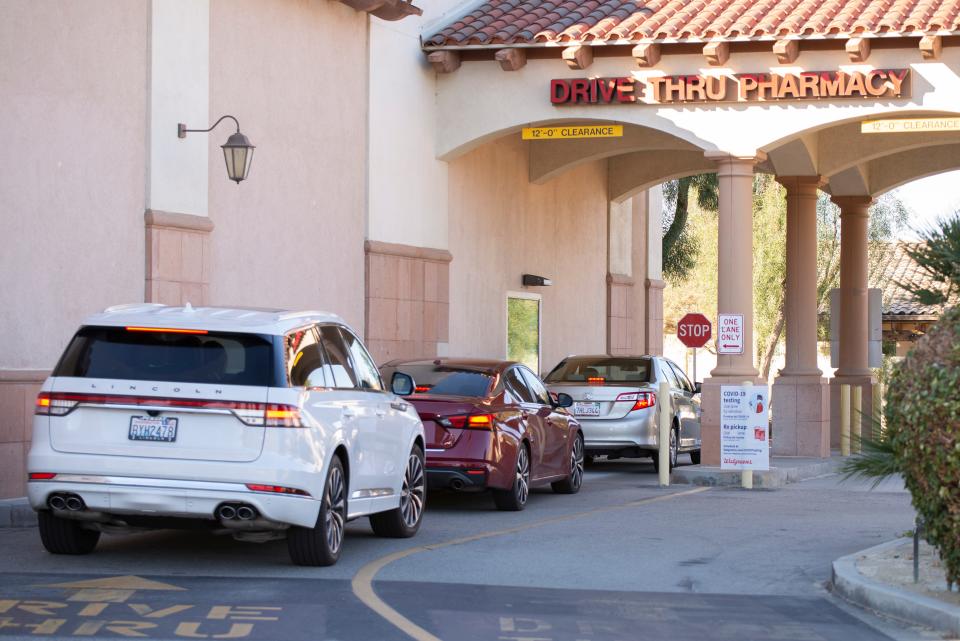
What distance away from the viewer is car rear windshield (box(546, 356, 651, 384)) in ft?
69.8

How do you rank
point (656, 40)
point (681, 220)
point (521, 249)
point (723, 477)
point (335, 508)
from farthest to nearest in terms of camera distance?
point (681, 220) < point (521, 249) < point (656, 40) < point (723, 477) < point (335, 508)

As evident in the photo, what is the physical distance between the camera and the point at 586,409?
20.7 metres

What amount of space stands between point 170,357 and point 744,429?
33.9 feet

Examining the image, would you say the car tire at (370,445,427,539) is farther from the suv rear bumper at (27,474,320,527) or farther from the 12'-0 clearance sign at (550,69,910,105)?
the 12'-0 clearance sign at (550,69,910,105)

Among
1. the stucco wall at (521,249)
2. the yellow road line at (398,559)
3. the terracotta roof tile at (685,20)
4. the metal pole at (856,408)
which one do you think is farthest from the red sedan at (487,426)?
the metal pole at (856,408)

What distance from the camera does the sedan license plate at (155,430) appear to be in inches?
388

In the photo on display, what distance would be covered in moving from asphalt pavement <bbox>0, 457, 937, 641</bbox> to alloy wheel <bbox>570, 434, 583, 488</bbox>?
100 inches

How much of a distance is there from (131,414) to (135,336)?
0.58m

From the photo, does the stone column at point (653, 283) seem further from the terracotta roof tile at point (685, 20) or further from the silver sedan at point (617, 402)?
the silver sedan at point (617, 402)

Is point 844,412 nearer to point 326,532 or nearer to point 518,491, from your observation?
point 518,491

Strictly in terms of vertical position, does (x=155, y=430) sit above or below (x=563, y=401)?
above

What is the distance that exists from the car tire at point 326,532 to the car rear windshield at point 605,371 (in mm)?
10586

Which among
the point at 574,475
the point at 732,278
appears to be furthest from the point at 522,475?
the point at 732,278

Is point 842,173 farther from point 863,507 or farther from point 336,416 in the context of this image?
point 336,416
